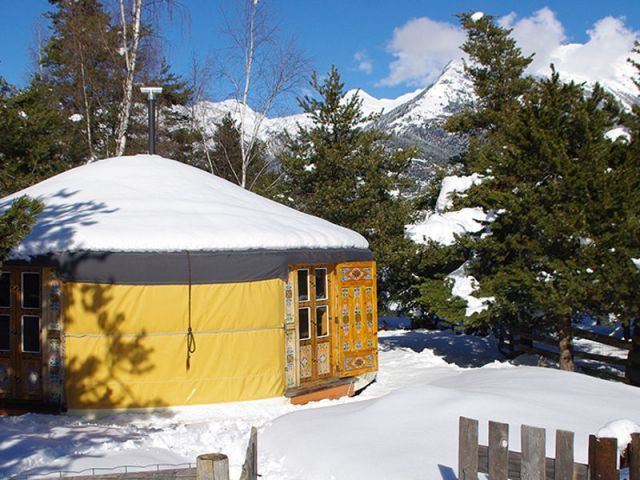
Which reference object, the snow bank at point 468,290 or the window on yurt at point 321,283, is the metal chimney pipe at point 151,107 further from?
the snow bank at point 468,290

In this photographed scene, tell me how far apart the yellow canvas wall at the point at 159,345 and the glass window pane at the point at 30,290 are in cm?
49

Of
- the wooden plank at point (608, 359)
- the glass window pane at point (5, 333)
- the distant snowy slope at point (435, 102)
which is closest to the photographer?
the glass window pane at point (5, 333)

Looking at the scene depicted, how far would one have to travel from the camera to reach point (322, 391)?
7660 millimetres

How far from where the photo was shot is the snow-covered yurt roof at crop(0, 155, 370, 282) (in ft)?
21.3

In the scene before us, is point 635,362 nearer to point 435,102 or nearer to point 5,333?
point 5,333

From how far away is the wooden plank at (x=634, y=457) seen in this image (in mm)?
2822

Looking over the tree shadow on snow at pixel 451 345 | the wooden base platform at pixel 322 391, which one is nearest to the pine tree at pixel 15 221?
the wooden base platform at pixel 322 391

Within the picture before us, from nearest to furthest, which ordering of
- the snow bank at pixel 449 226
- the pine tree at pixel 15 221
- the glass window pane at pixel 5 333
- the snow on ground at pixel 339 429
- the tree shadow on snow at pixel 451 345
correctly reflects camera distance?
the pine tree at pixel 15 221, the snow on ground at pixel 339 429, the glass window pane at pixel 5 333, the snow bank at pixel 449 226, the tree shadow on snow at pixel 451 345

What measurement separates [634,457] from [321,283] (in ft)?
17.2

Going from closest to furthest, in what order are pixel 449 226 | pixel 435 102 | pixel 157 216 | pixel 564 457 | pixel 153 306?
pixel 564 457 < pixel 153 306 < pixel 157 216 < pixel 449 226 < pixel 435 102

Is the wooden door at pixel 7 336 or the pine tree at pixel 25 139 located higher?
the pine tree at pixel 25 139

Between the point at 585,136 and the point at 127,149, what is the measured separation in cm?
1532

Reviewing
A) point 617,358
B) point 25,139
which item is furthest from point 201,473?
point 25,139

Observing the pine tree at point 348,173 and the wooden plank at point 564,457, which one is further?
the pine tree at point 348,173
